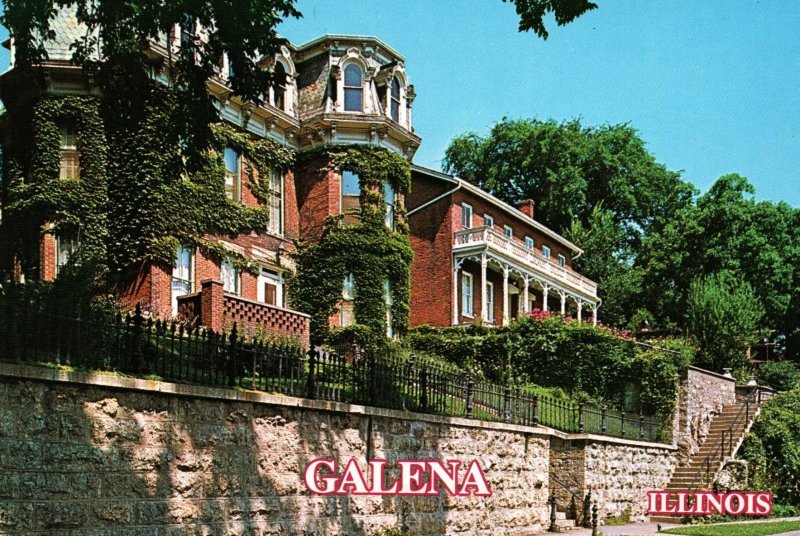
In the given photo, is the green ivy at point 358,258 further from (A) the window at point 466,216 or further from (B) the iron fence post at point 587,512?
(B) the iron fence post at point 587,512

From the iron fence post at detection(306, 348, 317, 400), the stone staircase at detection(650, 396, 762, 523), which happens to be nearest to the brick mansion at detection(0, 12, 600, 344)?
the iron fence post at detection(306, 348, 317, 400)

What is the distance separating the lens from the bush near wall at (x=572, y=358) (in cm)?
2848

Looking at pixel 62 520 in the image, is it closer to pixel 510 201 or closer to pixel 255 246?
pixel 255 246

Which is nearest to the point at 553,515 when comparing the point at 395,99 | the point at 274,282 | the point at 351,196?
the point at 274,282

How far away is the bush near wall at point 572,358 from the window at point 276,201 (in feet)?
24.8

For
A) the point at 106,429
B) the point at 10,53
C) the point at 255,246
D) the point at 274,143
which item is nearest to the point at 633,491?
the point at 255,246

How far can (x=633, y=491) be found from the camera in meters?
24.5

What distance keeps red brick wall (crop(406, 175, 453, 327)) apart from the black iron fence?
645 inches

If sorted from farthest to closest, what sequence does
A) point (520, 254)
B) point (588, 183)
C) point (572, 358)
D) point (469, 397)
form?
point (588, 183)
point (520, 254)
point (572, 358)
point (469, 397)

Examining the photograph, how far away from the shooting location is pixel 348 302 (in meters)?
29.8

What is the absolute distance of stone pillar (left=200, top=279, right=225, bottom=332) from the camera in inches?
850

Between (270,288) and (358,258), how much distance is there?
2.89 m

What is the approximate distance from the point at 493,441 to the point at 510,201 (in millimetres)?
39550

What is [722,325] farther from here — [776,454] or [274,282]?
[274,282]
